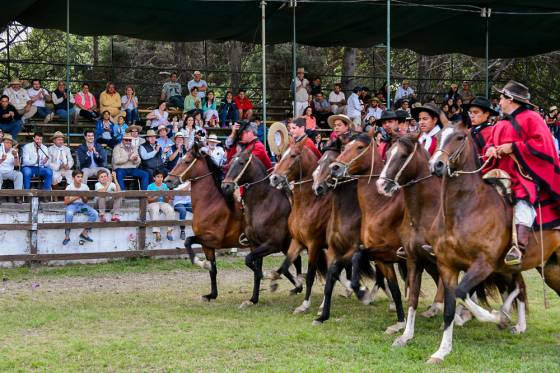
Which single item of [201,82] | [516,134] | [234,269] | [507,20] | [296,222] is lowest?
[234,269]

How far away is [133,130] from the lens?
18.4 meters

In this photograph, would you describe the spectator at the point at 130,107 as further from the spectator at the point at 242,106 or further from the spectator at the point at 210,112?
the spectator at the point at 242,106

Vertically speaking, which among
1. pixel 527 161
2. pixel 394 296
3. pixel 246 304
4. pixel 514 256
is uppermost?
pixel 527 161

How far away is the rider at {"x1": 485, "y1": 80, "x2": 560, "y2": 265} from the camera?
826 cm

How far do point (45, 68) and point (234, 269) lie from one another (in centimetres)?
1671

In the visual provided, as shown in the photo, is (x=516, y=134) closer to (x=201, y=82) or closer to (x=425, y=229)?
(x=425, y=229)

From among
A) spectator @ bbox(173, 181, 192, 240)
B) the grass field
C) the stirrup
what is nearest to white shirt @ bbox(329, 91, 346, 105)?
spectator @ bbox(173, 181, 192, 240)

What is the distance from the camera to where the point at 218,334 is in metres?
9.35

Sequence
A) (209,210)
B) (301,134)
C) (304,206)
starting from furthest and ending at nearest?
1. (209,210)
2. (301,134)
3. (304,206)

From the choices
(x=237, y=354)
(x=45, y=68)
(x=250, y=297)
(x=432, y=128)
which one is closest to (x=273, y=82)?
(x=45, y=68)

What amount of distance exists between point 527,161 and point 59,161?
11461mm

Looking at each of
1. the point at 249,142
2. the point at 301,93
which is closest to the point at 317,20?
the point at 301,93

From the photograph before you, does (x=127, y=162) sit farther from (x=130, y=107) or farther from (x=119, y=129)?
(x=130, y=107)

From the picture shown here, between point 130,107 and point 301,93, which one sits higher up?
point 301,93
